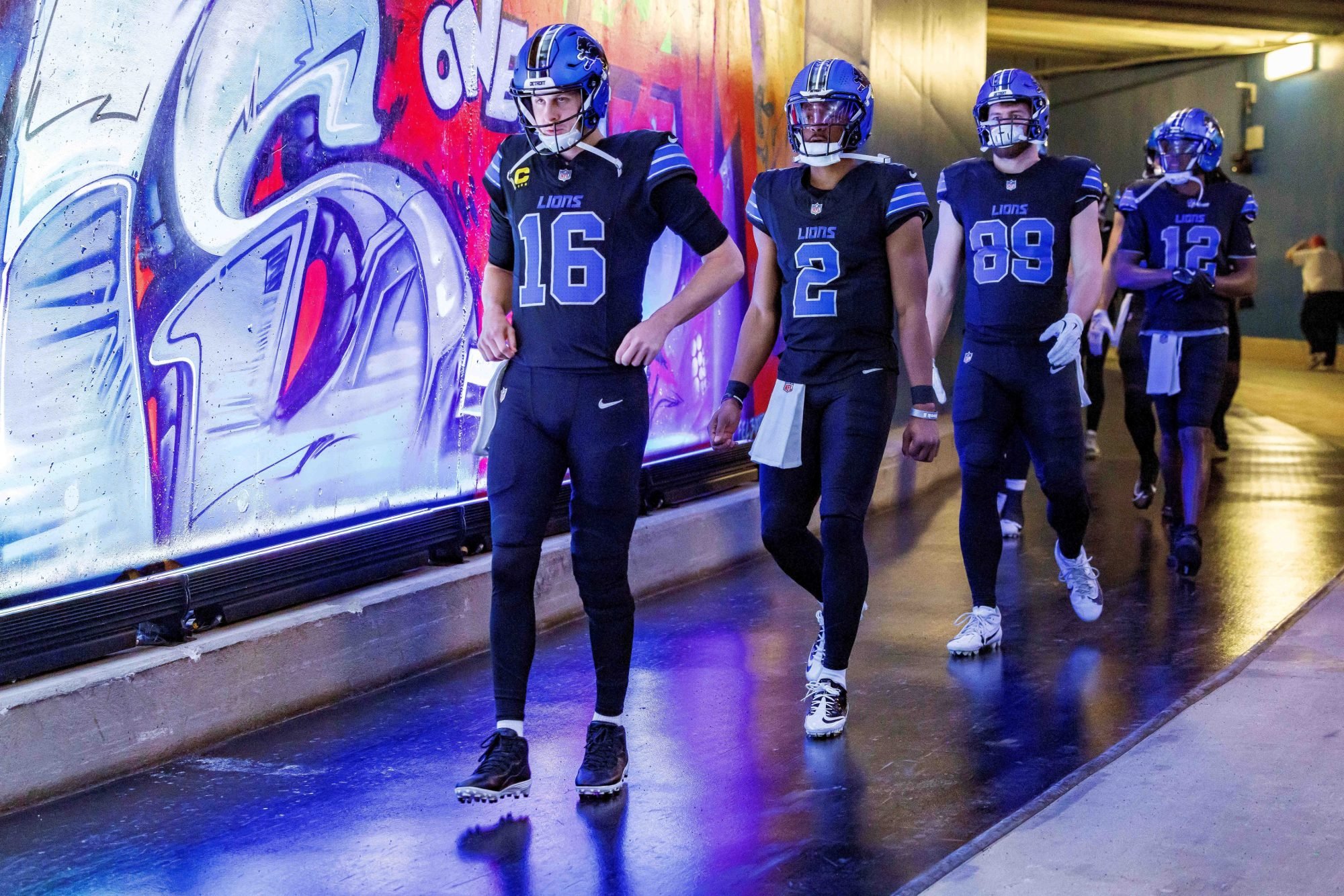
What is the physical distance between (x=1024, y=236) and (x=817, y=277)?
56.3 inches

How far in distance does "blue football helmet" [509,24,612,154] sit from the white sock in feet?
6.39

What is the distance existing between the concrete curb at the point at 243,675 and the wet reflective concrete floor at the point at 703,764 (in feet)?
0.30

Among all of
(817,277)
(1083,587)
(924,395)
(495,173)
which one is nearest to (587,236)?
(495,173)

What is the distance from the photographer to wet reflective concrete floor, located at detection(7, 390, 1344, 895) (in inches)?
150

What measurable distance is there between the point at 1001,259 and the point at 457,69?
2.43 m

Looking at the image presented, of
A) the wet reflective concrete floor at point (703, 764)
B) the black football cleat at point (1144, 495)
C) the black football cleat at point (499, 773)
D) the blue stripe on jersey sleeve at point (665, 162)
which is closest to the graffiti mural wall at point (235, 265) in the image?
the wet reflective concrete floor at point (703, 764)

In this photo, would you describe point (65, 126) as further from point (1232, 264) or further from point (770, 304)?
point (1232, 264)

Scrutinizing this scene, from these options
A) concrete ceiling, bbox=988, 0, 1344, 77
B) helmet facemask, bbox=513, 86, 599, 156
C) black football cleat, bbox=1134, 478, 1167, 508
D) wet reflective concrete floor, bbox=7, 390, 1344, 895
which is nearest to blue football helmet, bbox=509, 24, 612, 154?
helmet facemask, bbox=513, 86, 599, 156

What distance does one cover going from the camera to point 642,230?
14.1 feet

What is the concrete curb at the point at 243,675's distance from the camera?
14.4ft

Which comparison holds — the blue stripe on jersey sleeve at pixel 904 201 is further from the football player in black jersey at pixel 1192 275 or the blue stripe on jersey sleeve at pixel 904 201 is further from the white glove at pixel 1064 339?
the football player in black jersey at pixel 1192 275

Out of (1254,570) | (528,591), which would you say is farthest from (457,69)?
(1254,570)

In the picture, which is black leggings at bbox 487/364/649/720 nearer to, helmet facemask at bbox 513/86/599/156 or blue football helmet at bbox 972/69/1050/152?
helmet facemask at bbox 513/86/599/156

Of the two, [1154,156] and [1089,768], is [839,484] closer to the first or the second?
[1089,768]
